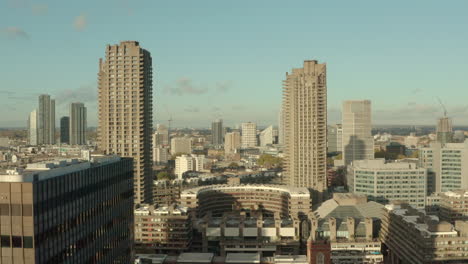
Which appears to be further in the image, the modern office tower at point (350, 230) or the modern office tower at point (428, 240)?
the modern office tower at point (350, 230)

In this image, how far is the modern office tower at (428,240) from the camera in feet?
377

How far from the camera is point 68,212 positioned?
66562 mm

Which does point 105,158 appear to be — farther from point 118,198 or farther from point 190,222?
point 190,222

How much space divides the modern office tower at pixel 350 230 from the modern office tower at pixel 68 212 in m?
56.3

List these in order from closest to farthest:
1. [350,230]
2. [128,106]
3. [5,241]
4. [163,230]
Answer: [5,241], [350,230], [163,230], [128,106]

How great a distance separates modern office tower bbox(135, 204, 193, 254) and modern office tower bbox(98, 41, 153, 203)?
30896 millimetres

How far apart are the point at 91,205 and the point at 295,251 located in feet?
272

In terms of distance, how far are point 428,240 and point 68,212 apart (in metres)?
81.3

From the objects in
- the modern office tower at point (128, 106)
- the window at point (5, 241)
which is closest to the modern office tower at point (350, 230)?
the modern office tower at point (128, 106)

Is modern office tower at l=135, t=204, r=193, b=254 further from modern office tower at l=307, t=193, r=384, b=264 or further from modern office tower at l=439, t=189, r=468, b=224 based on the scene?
modern office tower at l=439, t=189, r=468, b=224

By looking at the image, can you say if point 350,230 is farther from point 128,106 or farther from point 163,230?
point 128,106

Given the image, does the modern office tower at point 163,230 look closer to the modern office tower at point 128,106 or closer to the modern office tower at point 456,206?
the modern office tower at point 128,106

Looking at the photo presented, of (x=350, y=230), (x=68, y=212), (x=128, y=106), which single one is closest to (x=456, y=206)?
(x=350, y=230)

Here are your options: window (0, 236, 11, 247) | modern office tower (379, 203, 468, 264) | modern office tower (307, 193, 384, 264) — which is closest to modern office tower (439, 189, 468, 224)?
modern office tower (307, 193, 384, 264)
